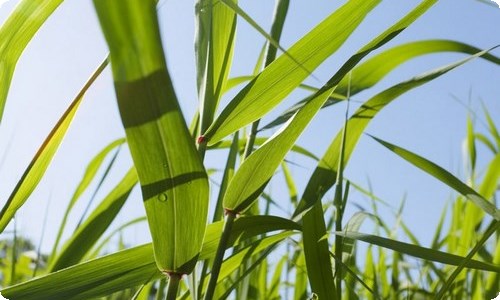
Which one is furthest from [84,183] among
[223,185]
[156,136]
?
[156,136]

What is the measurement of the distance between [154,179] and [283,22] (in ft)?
0.80

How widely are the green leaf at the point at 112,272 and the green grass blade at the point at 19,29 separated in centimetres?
17

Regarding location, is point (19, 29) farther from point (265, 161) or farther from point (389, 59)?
point (389, 59)

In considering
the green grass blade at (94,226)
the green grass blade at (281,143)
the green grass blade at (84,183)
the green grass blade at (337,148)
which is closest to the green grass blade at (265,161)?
the green grass blade at (281,143)

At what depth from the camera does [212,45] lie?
0.49m

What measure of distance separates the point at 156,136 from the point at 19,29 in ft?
0.66

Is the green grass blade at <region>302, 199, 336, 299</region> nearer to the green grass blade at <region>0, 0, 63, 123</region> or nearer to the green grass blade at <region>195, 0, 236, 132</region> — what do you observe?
the green grass blade at <region>195, 0, 236, 132</region>

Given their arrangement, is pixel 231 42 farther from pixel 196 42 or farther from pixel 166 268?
pixel 166 268

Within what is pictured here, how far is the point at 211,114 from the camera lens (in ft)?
1.60

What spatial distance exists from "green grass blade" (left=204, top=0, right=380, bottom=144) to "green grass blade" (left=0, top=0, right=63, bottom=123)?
16 centimetres

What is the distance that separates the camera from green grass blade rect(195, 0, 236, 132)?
479 millimetres

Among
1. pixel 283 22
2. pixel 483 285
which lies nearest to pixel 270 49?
pixel 283 22

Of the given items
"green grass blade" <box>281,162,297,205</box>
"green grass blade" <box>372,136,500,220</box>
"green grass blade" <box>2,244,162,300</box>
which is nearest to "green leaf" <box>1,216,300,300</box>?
"green grass blade" <box>2,244,162,300</box>

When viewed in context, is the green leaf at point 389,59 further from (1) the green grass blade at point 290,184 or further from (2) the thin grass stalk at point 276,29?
(1) the green grass blade at point 290,184
